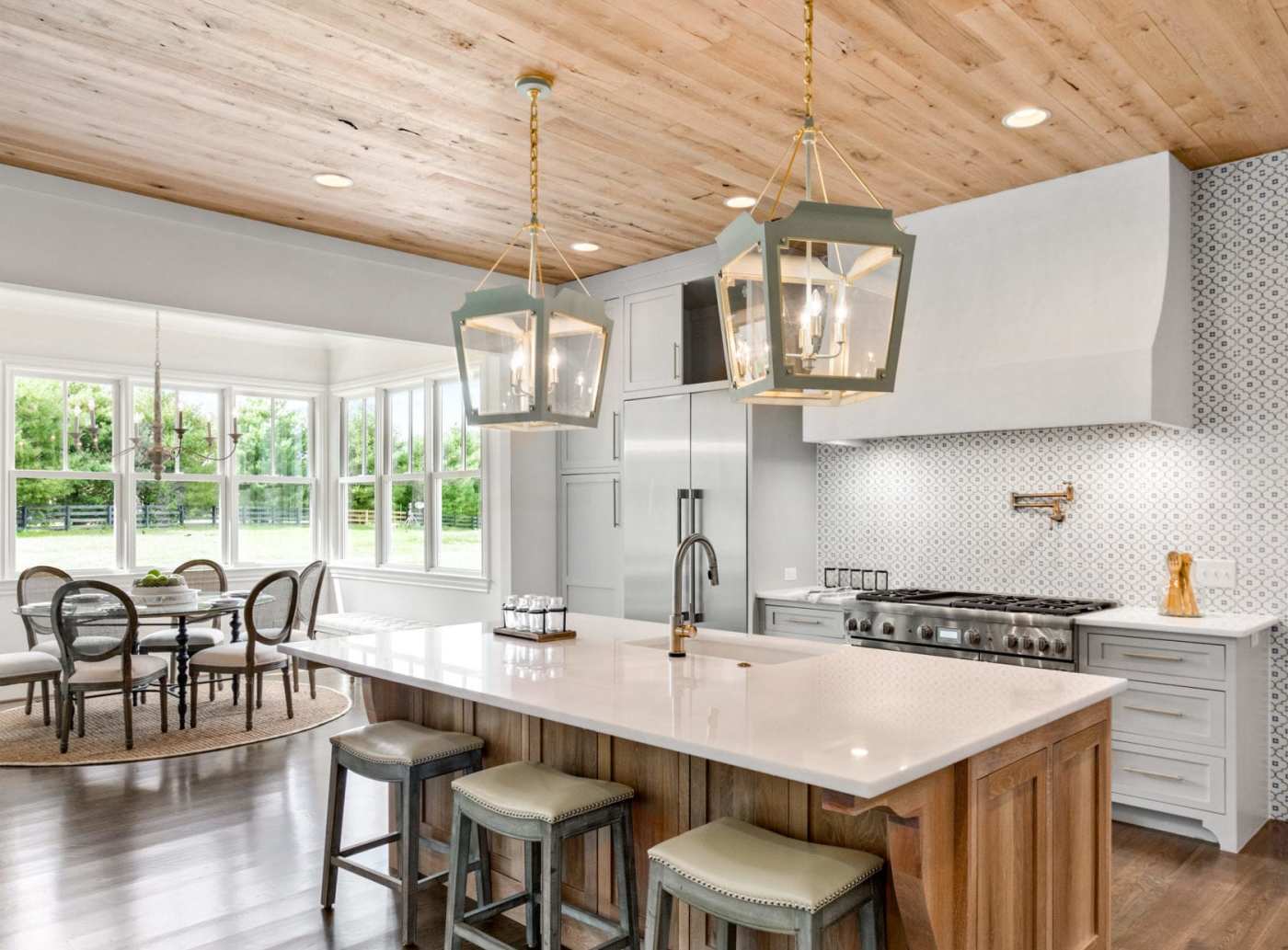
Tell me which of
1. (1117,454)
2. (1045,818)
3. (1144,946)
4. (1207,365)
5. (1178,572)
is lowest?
(1144,946)

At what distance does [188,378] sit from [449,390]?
2.34 meters

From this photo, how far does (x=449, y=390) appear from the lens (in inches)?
302

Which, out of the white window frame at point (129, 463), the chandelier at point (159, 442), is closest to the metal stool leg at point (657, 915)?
the chandelier at point (159, 442)

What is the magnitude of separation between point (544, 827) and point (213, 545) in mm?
6917

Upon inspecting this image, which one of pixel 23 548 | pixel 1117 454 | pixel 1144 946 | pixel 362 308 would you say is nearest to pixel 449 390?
pixel 362 308

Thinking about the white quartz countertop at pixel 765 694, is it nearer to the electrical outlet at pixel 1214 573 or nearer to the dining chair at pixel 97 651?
the electrical outlet at pixel 1214 573

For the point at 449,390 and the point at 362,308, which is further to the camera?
the point at 449,390

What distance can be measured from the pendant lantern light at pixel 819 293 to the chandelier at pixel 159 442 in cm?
525

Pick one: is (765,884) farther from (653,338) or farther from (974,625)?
(653,338)

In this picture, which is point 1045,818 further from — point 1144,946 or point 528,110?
point 528,110

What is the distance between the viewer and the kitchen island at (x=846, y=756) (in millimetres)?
1883

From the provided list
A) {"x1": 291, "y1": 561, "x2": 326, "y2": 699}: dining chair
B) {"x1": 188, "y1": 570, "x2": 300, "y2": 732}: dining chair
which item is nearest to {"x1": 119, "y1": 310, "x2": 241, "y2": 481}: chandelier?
{"x1": 291, "y1": 561, "x2": 326, "y2": 699}: dining chair

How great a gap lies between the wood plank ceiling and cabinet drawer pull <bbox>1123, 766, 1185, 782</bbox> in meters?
2.58

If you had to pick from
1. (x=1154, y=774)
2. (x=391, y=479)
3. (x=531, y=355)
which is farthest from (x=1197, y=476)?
(x=391, y=479)
